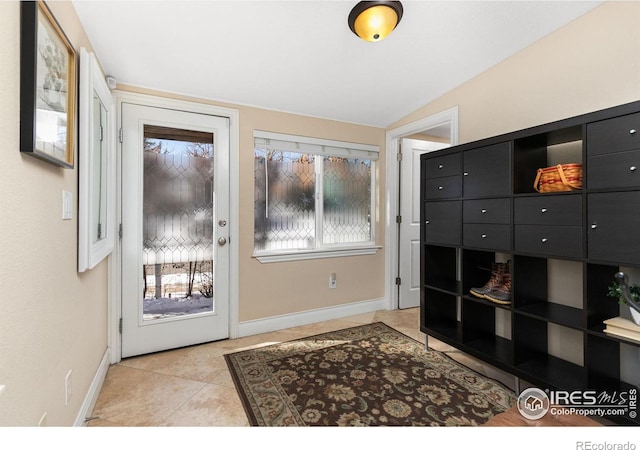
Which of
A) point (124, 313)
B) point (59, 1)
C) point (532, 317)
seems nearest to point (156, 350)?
point (124, 313)

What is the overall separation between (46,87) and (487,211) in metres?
2.33

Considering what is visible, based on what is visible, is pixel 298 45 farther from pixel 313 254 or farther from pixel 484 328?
pixel 484 328

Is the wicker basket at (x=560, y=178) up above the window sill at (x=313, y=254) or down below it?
above

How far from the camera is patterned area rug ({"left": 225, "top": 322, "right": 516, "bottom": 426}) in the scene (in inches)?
68.9

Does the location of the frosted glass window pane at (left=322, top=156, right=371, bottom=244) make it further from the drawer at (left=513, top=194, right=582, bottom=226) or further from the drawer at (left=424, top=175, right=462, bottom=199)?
the drawer at (left=513, top=194, right=582, bottom=226)

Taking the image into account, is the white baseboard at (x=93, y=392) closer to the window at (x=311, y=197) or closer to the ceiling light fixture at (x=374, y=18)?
the window at (x=311, y=197)

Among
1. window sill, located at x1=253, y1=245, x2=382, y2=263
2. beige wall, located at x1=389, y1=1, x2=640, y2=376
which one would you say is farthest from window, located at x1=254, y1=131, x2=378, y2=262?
beige wall, located at x1=389, y1=1, x2=640, y2=376

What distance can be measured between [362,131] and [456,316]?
210 centimetres

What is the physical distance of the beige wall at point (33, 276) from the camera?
3.10 ft

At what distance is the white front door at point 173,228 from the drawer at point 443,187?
1.71 meters

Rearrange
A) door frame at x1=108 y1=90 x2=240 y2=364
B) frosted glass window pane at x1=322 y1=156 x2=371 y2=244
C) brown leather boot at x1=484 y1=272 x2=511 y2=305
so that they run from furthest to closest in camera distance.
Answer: frosted glass window pane at x1=322 y1=156 x2=371 y2=244
door frame at x1=108 y1=90 x2=240 y2=364
brown leather boot at x1=484 y1=272 x2=511 y2=305

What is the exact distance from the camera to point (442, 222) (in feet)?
7.84

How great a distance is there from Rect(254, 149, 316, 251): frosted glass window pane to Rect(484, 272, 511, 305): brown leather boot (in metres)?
1.72

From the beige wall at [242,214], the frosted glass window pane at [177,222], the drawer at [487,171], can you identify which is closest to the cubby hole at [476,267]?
the drawer at [487,171]
